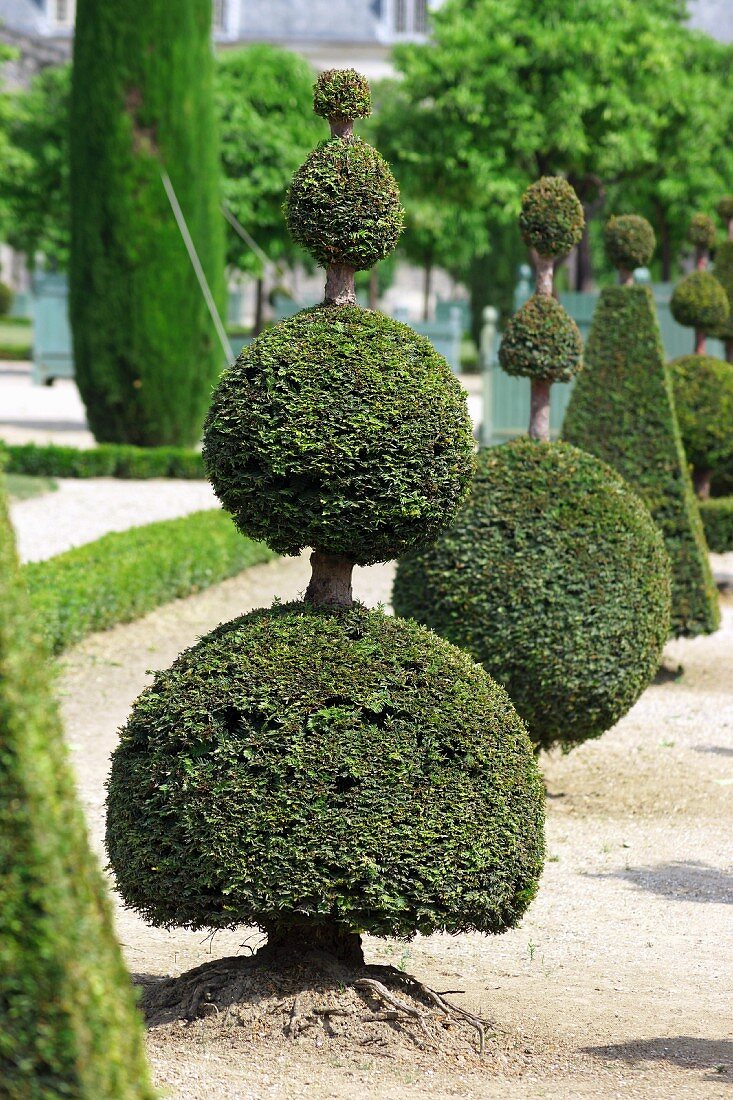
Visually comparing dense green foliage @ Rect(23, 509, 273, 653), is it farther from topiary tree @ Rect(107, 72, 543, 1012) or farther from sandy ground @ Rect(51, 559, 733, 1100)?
topiary tree @ Rect(107, 72, 543, 1012)

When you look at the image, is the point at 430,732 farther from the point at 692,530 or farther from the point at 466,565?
the point at 692,530

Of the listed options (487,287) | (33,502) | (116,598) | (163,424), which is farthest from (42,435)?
(487,287)

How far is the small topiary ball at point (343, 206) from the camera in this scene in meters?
4.31

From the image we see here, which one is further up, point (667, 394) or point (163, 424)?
point (667, 394)

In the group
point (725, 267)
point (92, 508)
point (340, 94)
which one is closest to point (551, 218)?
point (340, 94)

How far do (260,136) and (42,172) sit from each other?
4497 mm

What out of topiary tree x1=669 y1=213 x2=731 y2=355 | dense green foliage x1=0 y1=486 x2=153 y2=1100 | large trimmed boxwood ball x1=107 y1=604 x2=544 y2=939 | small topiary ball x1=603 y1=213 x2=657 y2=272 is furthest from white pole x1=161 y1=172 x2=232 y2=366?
dense green foliage x1=0 y1=486 x2=153 y2=1100

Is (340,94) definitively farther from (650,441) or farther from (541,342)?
(650,441)

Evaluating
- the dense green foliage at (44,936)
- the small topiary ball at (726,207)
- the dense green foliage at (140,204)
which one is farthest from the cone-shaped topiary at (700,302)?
the dense green foliage at (44,936)

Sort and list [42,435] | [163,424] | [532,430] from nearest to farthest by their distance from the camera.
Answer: [532,430], [163,424], [42,435]

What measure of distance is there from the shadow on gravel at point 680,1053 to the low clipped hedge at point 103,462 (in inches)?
483

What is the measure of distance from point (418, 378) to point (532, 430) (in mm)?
2838

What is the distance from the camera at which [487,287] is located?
3853 centimetres

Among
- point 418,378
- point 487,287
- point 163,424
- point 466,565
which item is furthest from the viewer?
point 487,287
